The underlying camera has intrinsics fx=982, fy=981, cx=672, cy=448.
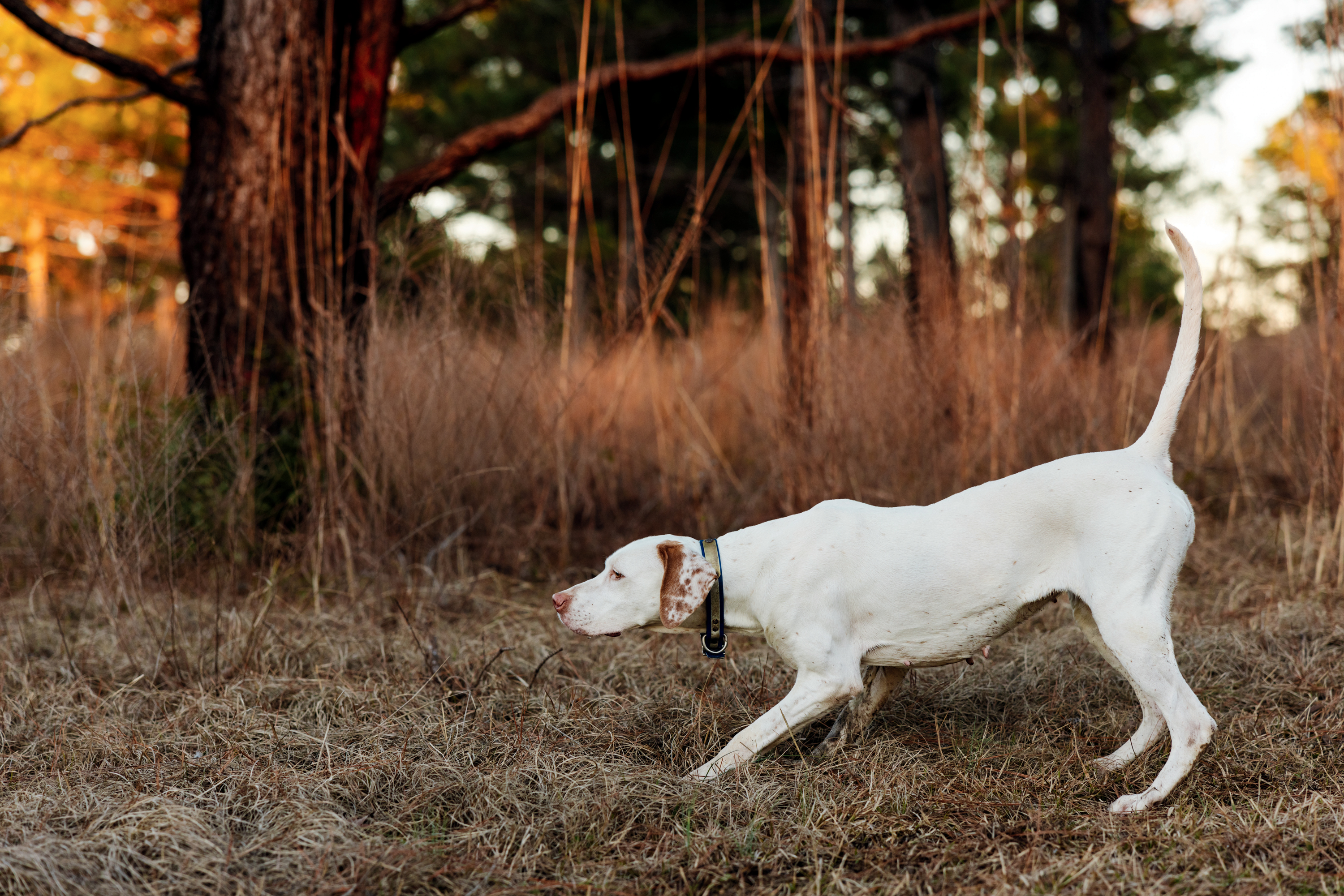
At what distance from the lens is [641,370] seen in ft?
19.0

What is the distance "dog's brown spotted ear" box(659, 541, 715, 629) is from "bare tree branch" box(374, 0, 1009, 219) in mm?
2919

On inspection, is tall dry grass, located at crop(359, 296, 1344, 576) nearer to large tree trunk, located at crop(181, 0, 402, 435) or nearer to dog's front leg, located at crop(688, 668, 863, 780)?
large tree trunk, located at crop(181, 0, 402, 435)

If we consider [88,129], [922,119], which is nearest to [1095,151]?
[922,119]

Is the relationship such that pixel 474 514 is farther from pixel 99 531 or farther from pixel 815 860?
pixel 815 860

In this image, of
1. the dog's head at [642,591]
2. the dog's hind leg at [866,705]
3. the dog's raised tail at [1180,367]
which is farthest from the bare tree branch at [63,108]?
the dog's raised tail at [1180,367]

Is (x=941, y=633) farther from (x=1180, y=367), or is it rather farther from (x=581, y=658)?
(x=581, y=658)

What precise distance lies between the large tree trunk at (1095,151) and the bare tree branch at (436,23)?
5608mm

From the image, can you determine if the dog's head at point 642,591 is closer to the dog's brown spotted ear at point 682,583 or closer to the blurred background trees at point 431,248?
the dog's brown spotted ear at point 682,583

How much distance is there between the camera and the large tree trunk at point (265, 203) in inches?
169

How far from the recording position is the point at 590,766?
2354mm

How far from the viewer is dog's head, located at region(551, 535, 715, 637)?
242cm

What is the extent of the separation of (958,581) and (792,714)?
1.67ft

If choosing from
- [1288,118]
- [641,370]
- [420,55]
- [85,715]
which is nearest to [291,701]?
[85,715]

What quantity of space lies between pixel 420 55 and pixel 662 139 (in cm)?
400
